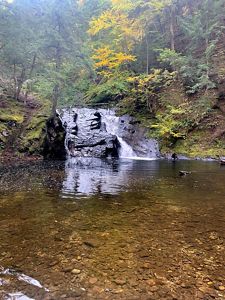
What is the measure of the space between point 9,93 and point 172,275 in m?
19.7

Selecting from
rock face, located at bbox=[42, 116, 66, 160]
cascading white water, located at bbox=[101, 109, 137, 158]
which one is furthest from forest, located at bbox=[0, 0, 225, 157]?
cascading white water, located at bbox=[101, 109, 137, 158]

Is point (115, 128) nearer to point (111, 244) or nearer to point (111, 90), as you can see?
point (111, 90)

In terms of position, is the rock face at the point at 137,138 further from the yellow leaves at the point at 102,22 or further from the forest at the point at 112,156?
the yellow leaves at the point at 102,22

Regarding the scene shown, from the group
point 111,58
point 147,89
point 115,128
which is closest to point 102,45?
point 111,58

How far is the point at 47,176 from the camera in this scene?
9.52m

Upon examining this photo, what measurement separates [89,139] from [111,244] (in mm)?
14923

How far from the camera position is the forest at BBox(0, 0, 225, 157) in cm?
1537

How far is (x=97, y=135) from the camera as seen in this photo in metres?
19.0

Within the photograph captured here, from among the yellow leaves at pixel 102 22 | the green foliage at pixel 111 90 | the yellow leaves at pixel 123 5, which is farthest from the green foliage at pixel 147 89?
the yellow leaves at pixel 123 5

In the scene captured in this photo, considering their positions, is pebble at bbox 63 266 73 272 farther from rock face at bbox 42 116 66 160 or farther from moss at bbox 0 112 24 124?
moss at bbox 0 112 24 124

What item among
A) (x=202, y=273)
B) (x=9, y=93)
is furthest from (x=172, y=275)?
(x=9, y=93)

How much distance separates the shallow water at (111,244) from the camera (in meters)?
2.83

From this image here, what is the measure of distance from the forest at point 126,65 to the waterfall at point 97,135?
114cm

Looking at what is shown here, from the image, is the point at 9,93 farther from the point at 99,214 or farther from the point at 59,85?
the point at 99,214
